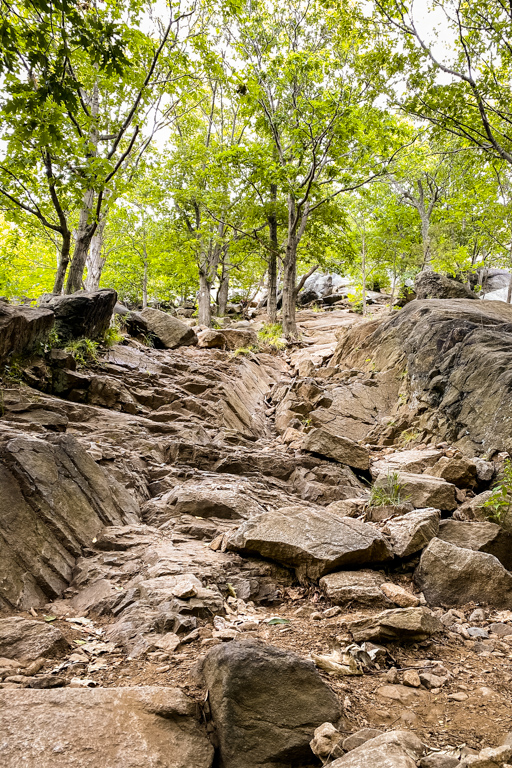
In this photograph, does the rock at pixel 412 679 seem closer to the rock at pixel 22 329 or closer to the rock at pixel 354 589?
the rock at pixel 354 589

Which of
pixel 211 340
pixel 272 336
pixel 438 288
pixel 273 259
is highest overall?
Result: pixel 273 259

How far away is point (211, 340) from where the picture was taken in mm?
15328

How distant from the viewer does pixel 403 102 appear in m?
10.9

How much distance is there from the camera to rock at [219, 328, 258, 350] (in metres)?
15.9

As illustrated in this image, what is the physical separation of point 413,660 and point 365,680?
20.1 inches

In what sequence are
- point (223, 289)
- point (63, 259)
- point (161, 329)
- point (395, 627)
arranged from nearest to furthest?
point (395, 627) < point (63, 259) < point (161, 329) < point (223, 289)

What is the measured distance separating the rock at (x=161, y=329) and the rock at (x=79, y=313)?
10.1ft

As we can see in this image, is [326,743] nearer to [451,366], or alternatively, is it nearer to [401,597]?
[401,597]

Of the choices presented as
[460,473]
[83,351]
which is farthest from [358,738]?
[83,351]

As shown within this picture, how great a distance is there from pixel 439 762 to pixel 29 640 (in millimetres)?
2582

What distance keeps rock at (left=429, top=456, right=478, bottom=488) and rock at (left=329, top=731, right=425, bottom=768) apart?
4.98 meters

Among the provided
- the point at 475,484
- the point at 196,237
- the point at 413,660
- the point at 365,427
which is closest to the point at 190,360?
the point at 365,427

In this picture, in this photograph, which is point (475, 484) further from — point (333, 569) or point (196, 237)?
point (196, 237)

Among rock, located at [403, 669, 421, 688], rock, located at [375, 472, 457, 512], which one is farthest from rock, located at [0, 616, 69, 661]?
rock, located at [375, 472, 457, 512]
